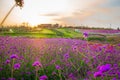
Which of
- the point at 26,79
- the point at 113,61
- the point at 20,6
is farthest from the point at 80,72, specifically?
the point at 20,6

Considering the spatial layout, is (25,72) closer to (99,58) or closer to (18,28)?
(99,58)

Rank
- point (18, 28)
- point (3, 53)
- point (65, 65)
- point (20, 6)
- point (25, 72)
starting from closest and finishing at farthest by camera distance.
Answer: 1. point (25, 72)
2. point (65, 65)
3. point (3, 53)
4. point (20, 6)
5. point (18, 28)

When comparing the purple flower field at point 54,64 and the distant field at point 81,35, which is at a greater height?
the purple flower field at point 54,64

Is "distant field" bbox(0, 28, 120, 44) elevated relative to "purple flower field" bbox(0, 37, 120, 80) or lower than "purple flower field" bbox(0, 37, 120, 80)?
lower

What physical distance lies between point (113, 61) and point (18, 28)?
94.6 feet

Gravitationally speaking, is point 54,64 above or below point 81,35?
above

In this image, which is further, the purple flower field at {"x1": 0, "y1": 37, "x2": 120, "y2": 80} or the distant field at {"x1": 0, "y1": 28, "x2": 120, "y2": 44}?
the distant field at {"x1": 0, "y1": 28, "x2": 120, "y2": 44}

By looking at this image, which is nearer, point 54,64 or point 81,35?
point 54,64

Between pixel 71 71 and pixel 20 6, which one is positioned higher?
pixel 20 6

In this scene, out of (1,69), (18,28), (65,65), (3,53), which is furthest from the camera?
(18,28)

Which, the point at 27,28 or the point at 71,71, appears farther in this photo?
the point at 27,28

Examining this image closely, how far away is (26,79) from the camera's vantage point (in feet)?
19.7

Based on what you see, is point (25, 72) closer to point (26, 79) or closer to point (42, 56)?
point (26, 79)

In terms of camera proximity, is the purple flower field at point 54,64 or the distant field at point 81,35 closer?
the purple flower field at point 54,64
